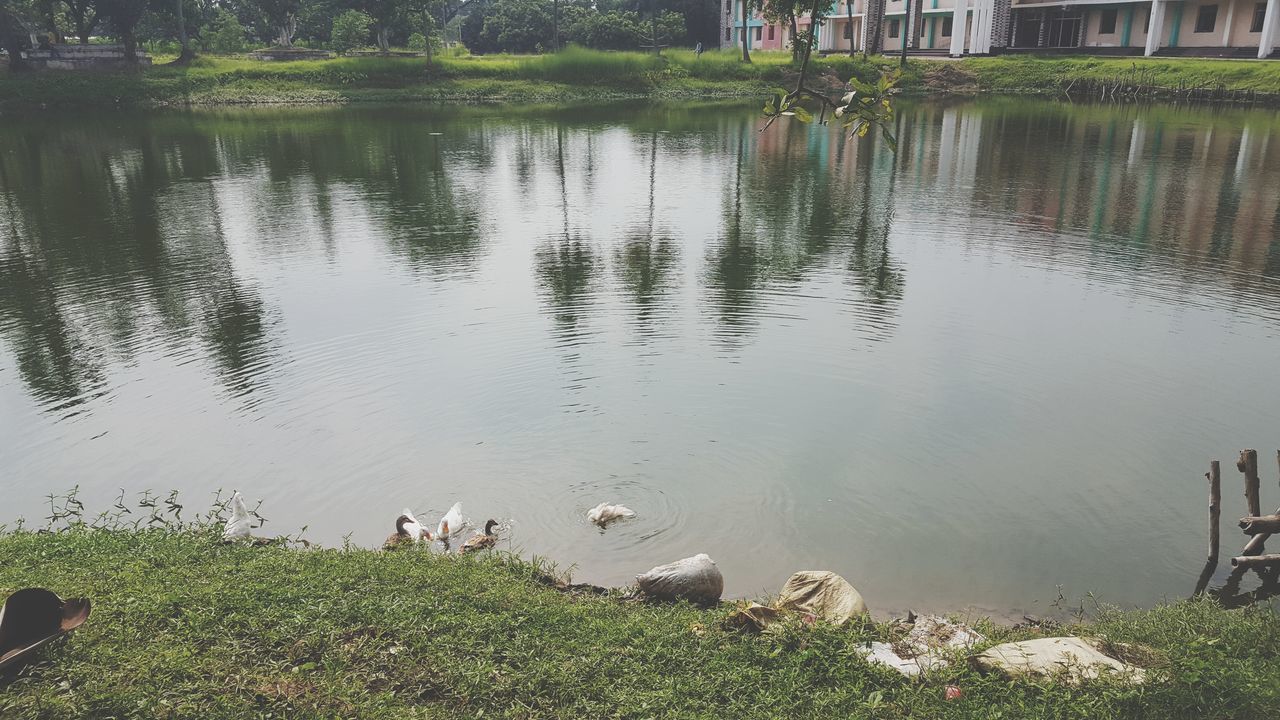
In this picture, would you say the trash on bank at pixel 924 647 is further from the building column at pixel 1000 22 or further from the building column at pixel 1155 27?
the building column at pixel 1000 22

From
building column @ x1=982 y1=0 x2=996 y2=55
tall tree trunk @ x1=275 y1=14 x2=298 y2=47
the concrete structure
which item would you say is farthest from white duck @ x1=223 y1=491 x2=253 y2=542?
tall tree trunk @ x1=275 y1=14 x2=298 y2=47

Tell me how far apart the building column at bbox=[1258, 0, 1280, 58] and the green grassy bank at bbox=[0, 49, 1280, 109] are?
6.59 feet

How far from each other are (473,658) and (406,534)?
289 centimetres

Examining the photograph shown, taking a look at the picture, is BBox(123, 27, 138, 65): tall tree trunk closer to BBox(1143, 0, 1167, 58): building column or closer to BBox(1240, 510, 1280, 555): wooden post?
BBox(1143, 0, 1167, 58): building column

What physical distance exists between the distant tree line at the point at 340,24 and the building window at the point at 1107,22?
30.9 metres

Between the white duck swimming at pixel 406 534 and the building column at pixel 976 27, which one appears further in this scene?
the building column at pixel 976 27

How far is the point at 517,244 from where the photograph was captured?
18.7 meters

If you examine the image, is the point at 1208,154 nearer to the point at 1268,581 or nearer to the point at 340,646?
the point at 1268,581

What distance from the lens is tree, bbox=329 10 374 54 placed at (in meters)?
60.8

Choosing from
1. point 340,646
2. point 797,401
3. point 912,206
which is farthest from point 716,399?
point 912,206

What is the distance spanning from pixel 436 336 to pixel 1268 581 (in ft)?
33.3

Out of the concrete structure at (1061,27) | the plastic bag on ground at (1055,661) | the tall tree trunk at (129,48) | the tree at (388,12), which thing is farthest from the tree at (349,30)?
the plastic bag on ground at (1055,661)

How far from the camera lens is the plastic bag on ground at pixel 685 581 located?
6.83 metres

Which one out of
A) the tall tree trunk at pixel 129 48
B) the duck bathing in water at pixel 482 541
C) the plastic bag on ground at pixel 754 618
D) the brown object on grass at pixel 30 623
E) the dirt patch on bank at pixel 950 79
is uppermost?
the tall tree trunk at pixel 129 48
